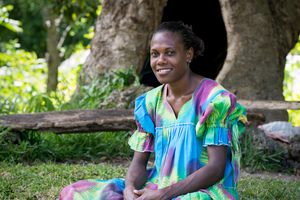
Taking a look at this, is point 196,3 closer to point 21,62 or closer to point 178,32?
point 21,62

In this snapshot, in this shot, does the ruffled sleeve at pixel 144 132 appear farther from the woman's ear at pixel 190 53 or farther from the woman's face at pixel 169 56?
the woman's ear at pixel 190 53

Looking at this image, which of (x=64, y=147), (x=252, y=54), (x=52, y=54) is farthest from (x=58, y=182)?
(x=52, y=54)

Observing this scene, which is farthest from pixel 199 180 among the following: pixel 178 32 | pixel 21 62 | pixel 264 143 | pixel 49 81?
pixel 21 62

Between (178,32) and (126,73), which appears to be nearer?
(178,32)

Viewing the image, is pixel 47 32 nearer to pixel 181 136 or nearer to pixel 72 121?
pixel 72 121

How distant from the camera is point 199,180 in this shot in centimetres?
219

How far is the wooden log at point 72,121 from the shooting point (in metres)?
4.40

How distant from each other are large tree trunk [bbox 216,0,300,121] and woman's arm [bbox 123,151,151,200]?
368cm

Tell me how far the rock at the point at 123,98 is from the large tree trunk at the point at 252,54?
1.35m

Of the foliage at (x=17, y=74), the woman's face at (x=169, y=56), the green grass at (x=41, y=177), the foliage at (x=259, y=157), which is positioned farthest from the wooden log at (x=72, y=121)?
the foliage at (x=17, y=74)

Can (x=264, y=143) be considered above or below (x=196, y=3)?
below

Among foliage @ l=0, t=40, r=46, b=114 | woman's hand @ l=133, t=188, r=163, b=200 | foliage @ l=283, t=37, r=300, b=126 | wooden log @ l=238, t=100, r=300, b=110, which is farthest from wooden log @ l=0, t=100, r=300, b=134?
foliage @ l=283, t=37, r=300, b=126

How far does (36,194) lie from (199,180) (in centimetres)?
153

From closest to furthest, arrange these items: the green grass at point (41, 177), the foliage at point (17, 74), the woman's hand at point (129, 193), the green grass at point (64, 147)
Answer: the woman's hand at point (129, 193), the green grass at point (41, 177), the green grass at point (64, 147), the foliage at point (17, 74)
